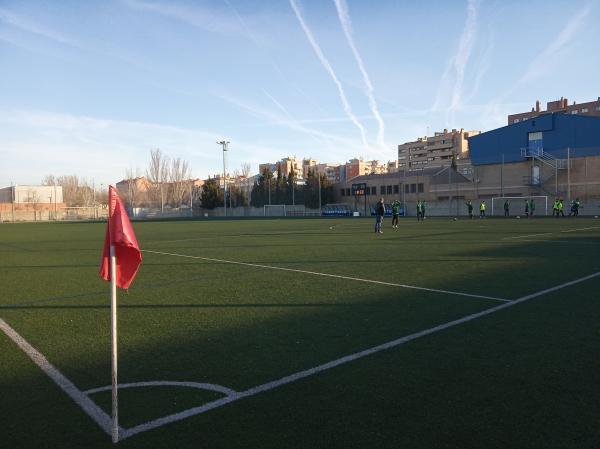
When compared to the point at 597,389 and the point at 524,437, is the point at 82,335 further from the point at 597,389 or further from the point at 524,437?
the point at 597,389

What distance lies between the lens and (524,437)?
11.1ft

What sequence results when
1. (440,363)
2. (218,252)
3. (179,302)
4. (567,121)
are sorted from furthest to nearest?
(567,121) < (218,252) < (179,302) < (440,363)

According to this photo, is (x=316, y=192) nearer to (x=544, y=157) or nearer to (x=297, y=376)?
(x=544, y=157)

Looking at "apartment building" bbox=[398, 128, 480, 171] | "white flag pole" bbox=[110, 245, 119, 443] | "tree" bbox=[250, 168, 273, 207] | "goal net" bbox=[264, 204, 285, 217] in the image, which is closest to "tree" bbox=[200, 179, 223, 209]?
"tree" bbox=[250, 168, 273, 207]

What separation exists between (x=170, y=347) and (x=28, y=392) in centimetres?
162

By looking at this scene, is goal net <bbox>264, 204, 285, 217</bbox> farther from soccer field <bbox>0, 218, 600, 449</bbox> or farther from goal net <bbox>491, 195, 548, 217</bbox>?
soccer field <bbox>0, 218, 600, 449</bbox>

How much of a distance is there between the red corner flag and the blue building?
189 ft

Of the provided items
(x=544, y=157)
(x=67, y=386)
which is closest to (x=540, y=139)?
(x=544, y=157)

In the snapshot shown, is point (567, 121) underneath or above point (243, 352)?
above

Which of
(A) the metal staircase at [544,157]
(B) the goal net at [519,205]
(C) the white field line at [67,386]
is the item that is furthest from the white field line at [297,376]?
(A) the metal staircase at [544,157]

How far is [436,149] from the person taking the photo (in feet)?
436

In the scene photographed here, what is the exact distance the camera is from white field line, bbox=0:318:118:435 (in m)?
3.80

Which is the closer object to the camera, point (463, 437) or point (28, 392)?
point (463, 437)

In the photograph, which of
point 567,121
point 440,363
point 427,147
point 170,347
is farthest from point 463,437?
point 427,147
